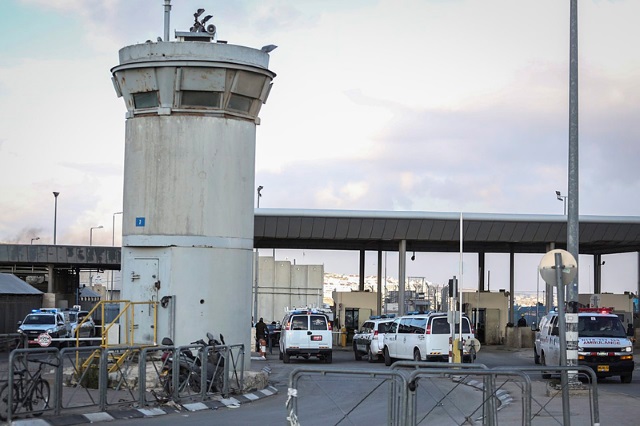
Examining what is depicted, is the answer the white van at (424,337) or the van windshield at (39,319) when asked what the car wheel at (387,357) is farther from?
the van windshield at (39,319)

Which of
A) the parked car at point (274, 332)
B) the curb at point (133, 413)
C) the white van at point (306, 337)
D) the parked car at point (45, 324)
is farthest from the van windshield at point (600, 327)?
the parked car at point (45, 324)

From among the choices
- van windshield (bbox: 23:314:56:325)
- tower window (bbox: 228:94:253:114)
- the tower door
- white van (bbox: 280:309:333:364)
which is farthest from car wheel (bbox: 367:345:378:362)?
tower window (bbox: 228:94:253:114)

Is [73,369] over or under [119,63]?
under

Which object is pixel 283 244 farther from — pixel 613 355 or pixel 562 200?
pixel 613 355

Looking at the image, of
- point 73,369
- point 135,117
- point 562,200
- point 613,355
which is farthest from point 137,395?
point 562,200

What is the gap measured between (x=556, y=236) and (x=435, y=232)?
6449 millimetres

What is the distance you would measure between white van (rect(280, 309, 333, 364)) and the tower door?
15.1 m

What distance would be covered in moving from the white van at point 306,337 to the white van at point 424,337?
2.70 m

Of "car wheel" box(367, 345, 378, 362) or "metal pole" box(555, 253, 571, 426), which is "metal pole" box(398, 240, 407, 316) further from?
"metal pole" box(555, 253, 571, 426)

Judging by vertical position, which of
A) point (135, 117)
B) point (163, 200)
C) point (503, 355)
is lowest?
point (503, 355)

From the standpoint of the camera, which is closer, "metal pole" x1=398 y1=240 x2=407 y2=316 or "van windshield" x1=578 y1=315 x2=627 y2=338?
"van windshield" x1=578 y1=315 x2=627 y2=338

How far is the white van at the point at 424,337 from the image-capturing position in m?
35.7

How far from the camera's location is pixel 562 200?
64.9 meters

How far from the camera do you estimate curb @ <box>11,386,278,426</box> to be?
17.1 meters
